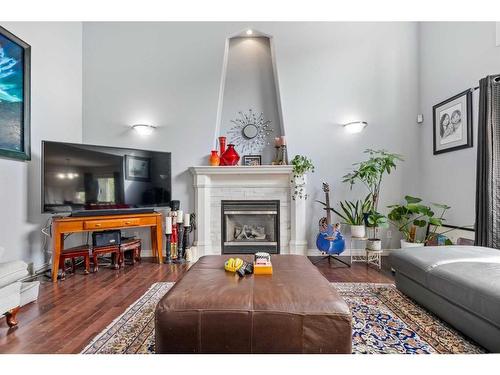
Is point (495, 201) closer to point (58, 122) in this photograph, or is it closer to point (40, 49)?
point (58, 122)

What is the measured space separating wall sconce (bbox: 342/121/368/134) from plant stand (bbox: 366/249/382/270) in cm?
165

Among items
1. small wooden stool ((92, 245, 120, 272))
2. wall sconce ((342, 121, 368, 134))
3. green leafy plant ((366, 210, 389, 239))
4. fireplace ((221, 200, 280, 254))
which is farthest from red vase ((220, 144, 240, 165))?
green leafy plant ((366, 210, 389, 239))

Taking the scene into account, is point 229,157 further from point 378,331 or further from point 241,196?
point 378,331

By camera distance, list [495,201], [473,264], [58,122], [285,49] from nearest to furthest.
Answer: [473,264], [495,201], [58,122], [285,49]

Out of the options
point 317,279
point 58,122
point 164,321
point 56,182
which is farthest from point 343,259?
point 58,122

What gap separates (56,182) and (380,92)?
433cm

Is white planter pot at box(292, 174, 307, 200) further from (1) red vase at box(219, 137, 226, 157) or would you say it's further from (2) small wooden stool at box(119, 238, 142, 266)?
(2) small wooden stool at box(119, 238, 142, 266)

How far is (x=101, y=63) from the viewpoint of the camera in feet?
12.2

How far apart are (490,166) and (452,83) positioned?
138 centimetres

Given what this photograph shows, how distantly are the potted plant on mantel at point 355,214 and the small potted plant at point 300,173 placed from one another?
36 centimetres

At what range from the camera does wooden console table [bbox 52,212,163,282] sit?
2.72 meters

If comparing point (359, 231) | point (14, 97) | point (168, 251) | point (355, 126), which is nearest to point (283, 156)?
point (355, 126)

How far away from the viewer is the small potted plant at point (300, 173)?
3504mm
